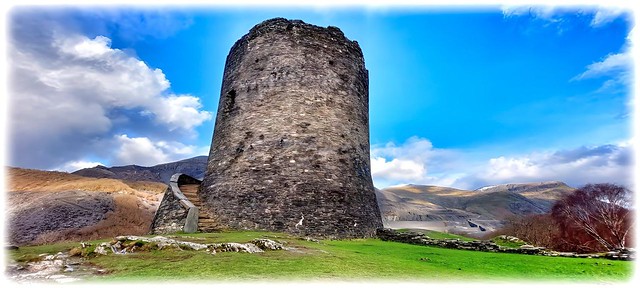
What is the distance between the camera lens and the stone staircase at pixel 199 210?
524 inches

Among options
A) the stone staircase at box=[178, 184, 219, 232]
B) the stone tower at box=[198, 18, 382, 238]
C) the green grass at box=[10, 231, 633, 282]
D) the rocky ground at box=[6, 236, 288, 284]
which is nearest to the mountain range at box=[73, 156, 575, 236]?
the stone staircase at box=[178, 184, 219, 232]

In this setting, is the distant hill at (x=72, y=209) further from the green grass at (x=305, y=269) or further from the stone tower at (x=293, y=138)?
the green grass at (x=305, y=269)

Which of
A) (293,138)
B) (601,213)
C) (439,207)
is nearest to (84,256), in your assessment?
(293,138)

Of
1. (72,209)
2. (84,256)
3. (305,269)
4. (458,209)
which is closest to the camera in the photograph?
(305,269)

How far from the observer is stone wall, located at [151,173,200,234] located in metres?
12.8

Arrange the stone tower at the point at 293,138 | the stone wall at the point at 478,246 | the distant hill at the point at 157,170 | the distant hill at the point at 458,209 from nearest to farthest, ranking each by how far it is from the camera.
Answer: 1. the stone wall at the point at 478,246
2. the stone tower at the point at 293,138
3. the distant hill at the point at 157,170
4. the distant hill at the point at 458,209

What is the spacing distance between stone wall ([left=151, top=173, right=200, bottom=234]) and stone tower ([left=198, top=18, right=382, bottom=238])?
1.11 m

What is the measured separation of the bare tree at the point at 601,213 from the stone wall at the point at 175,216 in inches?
785

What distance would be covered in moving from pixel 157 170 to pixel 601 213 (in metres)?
62.8

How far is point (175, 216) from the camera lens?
1331 centimetres

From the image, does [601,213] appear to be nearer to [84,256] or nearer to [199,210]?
[199,210]

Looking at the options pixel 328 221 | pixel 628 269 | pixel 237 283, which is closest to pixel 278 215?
pixel 328 221

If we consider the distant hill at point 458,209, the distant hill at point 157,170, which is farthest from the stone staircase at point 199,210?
the distant hill at point 458,209

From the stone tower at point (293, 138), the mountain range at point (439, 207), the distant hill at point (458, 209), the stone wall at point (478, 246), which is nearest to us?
the stone wall at point (478, 246)
